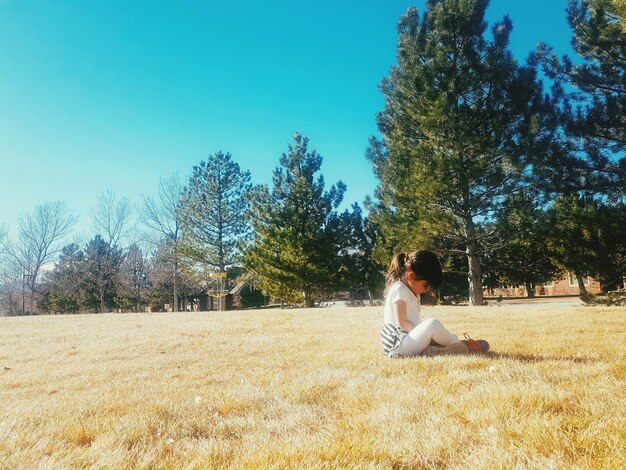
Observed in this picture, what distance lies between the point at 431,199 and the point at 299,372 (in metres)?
14.7

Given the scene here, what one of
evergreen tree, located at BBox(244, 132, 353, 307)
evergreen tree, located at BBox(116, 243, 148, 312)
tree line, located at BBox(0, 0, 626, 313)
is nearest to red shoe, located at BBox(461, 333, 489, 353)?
tree line, located at BBox(0, 0, 626, 313)

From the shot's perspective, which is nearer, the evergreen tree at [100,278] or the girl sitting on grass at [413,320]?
the girl sitting on grass at [413,320]

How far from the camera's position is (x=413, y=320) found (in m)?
4.57

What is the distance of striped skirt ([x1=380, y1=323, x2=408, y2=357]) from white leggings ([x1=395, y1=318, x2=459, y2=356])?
0.04 metres

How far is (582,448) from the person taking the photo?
171 cm

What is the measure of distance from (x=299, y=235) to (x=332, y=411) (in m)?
23.0

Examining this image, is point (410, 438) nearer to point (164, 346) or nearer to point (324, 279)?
point (164, 346)

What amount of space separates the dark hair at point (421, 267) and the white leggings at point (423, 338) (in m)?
0.43

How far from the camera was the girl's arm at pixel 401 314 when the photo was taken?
4316mm

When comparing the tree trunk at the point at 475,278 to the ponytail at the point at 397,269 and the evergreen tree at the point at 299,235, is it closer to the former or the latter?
the evergreen tree at the point at 299,235

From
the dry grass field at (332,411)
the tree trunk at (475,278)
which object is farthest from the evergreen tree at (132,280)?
the dry grass field at (332,411)

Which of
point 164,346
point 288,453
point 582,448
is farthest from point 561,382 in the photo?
point 164,346

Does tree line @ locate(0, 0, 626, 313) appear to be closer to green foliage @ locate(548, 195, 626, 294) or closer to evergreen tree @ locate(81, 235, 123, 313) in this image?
green foliage @ locate(548, 195, 626, 294)

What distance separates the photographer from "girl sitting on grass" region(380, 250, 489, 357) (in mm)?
4316
